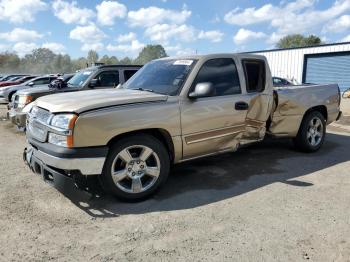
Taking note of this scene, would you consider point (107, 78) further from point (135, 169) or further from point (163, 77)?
point (135, 169)

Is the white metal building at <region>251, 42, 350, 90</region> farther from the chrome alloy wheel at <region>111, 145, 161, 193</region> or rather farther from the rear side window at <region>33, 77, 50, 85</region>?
the chrome alloy wheel at <region>111, 145, 161, 193</region>

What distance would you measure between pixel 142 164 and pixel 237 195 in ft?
4.36

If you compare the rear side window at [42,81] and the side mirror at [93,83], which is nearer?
the side mirror at [93,83]

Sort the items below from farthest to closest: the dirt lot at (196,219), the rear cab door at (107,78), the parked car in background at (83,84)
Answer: the rear cab door at (107,78) → the parked car in background at (83,84) → the dirt lot at (196,219)

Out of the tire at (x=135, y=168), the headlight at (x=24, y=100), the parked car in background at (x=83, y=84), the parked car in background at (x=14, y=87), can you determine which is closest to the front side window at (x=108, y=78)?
the parked car in background at (x=83, y=84)

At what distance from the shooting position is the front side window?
950 centimetres

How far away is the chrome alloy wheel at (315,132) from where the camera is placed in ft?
22.1

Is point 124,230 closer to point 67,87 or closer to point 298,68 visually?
point 67,87

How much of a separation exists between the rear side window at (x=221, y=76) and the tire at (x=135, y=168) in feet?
3.74

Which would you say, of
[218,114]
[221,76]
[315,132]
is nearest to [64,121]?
[218,114]

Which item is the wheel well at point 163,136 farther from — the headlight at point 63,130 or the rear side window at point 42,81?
the rear side window at point 42,81

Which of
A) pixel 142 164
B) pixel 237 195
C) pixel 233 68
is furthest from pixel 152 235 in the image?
pixel 233 68

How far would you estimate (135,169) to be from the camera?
13.9 feet

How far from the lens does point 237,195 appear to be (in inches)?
179
